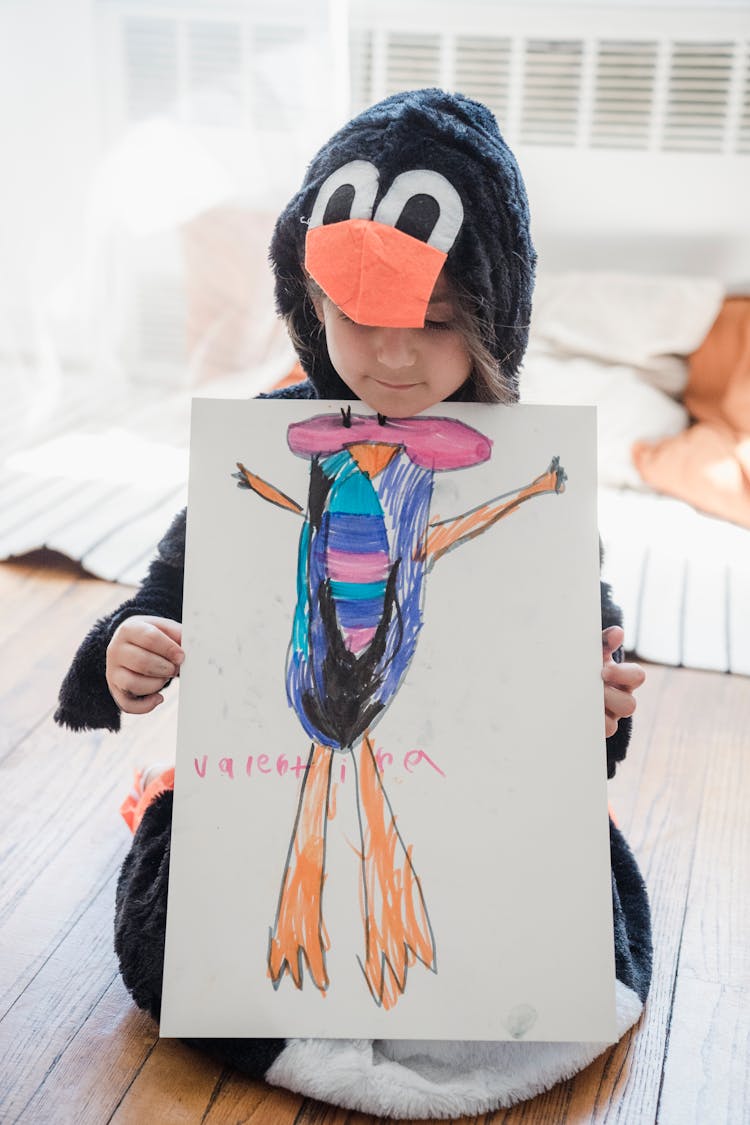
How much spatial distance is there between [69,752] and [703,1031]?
0.72 metres

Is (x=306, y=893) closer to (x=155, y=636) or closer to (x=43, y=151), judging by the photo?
(x=155, y=636)

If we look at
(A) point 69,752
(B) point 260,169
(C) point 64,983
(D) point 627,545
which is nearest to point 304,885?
(C) point 64,983

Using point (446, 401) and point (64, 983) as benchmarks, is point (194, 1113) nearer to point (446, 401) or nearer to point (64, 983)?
point (64, 983)

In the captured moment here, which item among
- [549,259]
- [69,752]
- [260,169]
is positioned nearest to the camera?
[69,752]

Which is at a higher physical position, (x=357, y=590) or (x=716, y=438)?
(x=357, y=590)

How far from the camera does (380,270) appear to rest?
75 centimetres

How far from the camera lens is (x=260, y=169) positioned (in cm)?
216

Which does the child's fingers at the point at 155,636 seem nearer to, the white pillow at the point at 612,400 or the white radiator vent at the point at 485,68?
the white pillow at the point at 612,400

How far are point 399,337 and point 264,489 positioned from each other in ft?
0.47

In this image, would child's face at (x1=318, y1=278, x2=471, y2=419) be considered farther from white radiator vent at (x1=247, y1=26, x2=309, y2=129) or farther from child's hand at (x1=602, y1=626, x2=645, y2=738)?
white radiator vent at (x1=247, y1=26, x2=309, y2=129)

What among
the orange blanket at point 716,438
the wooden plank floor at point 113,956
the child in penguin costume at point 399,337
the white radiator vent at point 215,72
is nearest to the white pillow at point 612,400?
the orange blanket at point 716,438

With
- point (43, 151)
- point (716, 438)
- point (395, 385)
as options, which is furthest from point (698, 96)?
point (395, 385)

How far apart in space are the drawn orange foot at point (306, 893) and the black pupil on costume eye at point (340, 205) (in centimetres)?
37

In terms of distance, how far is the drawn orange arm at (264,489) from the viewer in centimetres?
82
